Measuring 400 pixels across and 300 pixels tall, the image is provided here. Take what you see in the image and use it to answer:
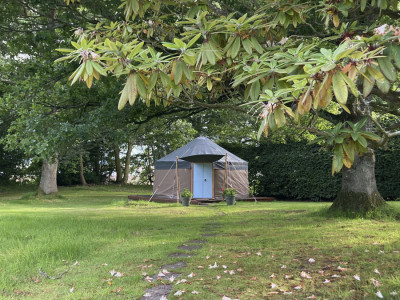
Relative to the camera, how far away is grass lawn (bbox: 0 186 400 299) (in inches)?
102

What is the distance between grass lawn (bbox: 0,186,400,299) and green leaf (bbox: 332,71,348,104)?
166 centimetres

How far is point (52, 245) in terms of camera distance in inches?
155

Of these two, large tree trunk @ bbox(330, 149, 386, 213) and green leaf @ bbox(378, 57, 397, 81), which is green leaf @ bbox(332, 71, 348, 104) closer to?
green leaf @ bbox(378, 57, 397, 81)

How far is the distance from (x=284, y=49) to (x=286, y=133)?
1080 cm

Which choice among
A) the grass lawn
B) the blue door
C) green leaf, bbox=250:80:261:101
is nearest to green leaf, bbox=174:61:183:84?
green leaf, bbox=250:80:261:101

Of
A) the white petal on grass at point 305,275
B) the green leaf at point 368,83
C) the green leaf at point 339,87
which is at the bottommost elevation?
the white petal on grass at point 305,275

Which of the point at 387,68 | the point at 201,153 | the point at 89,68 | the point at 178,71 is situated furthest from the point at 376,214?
the point at 201,153

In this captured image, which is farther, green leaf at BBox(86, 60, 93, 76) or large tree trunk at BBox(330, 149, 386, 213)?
large tree trunk at BBox(330, 149, 386, 213)

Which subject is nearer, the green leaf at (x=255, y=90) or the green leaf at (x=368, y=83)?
the green leaf at (x=368, y=83)

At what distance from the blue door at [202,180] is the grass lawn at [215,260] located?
7.54 metres

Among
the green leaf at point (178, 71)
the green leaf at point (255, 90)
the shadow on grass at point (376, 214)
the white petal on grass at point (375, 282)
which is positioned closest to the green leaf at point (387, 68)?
the green leaf at point (255, 90)

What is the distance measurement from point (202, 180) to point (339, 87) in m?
12.1

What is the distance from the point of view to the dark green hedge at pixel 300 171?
1121 centimetres

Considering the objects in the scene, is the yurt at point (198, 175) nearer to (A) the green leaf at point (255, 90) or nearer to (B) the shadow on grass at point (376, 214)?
(B) the shadow on grass at point (376, 214)
